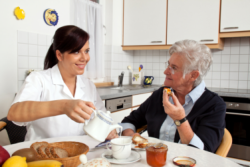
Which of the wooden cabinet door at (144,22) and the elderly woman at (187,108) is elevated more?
the wooden cabinet door at (144,22)

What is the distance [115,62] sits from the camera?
11.3 feet

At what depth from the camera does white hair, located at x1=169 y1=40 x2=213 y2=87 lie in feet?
4.76

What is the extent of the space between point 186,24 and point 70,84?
206 cm

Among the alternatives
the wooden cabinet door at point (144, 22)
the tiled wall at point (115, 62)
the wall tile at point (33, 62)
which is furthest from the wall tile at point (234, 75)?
the wall tile at point (33, 62)

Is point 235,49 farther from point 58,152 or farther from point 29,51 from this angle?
point 58,152

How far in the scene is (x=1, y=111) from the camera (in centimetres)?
191

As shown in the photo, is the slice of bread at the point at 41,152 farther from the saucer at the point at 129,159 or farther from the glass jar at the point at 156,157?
the glass jar at the point at 156,157

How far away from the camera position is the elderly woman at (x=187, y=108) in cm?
123

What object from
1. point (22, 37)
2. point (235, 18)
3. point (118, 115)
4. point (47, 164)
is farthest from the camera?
point (235, 18)

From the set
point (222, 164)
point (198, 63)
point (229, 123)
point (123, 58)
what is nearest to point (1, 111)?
point (198, 63)

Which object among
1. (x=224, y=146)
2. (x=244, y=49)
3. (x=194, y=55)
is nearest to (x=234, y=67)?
(x=244, y=49)

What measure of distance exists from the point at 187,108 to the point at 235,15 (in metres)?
1.84

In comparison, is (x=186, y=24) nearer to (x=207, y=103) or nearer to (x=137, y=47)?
(x=137, y=47)

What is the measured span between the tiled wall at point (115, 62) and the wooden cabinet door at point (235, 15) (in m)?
1.49
